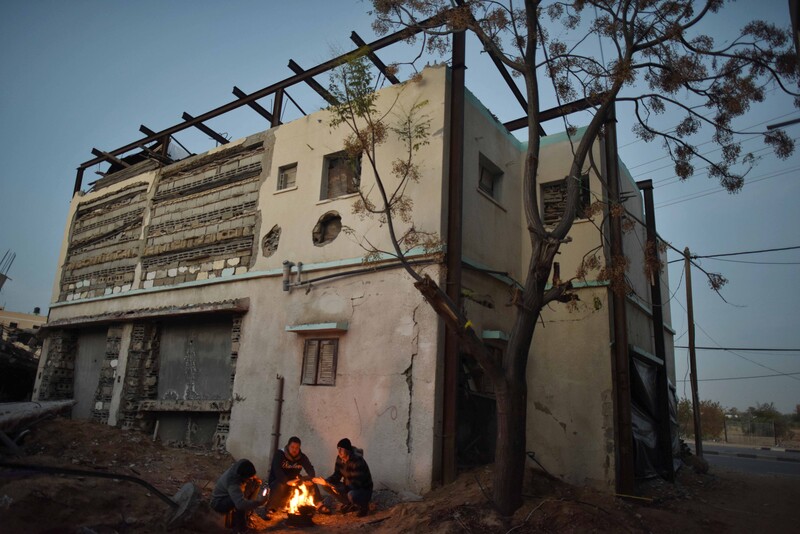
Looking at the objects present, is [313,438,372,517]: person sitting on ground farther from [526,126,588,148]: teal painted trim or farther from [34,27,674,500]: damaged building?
[526,126,588,148]: teal painted trim

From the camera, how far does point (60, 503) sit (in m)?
6.98

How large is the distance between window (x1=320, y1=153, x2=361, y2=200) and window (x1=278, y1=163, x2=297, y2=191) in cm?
109

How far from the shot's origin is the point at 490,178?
458 inches

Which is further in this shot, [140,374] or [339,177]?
[140,374]

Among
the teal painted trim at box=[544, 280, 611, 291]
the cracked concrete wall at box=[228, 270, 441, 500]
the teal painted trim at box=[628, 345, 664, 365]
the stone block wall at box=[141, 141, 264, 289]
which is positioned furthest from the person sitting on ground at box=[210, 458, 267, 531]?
the teal painted trim at box=[628, 345, 664, 365]

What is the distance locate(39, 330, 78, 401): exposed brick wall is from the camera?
1546cm

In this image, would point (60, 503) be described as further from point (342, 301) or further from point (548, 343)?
point (548, 343)

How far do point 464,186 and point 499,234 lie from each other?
1.60m

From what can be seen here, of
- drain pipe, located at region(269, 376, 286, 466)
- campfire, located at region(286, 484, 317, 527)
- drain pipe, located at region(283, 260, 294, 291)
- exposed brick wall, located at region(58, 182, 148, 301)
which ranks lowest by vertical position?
campfire, located at region(286, 484, 317, 527)

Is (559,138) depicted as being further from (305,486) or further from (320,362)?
(305,486)

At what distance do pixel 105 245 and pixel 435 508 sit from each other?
1362 centimetres

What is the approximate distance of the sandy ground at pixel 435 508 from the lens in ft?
21.1

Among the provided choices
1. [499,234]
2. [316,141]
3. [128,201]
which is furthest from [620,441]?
[128,201]

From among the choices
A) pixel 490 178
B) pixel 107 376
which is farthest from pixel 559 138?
pixel 107 376
